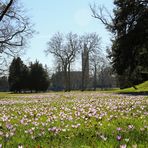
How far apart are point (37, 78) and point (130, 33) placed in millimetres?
61541

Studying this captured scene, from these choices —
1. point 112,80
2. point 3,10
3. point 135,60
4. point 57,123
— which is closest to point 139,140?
point 57,123

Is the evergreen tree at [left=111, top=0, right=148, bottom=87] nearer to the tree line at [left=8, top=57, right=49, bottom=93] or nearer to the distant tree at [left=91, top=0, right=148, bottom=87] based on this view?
the distant tree at [left=91, top=0, right=148, bottom=87]

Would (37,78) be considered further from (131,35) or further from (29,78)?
(131,35)

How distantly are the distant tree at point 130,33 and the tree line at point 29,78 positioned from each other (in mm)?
56553

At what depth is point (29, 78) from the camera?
104 metres

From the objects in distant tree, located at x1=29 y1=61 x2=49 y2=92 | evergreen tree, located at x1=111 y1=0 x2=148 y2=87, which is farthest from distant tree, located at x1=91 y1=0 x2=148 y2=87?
distant tree, located at x1=29 y1=61 x2=49 y2=92

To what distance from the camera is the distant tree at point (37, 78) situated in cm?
10431

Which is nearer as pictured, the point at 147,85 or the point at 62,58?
the point at 147,85

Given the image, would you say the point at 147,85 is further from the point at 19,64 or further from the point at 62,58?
the point at 19,64

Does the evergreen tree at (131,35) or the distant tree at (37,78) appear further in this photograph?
the distant tree at (37,78)

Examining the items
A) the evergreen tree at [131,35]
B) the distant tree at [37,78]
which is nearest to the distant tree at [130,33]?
the evergreen tree at [131,35]

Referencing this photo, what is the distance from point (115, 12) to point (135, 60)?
699 centimetres

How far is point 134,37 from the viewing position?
147ft

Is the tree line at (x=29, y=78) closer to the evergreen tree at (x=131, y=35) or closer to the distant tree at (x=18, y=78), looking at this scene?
the distant tree at (x=18, y=78)
